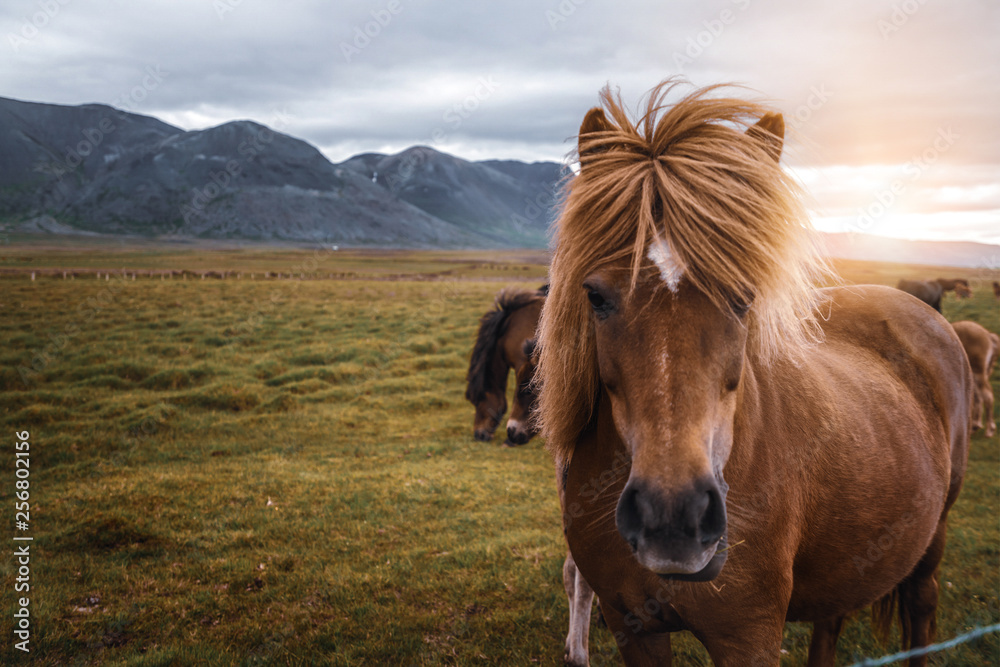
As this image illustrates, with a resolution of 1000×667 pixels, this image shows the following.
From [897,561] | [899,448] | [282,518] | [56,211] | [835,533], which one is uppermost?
[56,211]

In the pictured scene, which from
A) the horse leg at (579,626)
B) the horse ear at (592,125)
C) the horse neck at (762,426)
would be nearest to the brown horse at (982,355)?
the horse leg at (579,626)

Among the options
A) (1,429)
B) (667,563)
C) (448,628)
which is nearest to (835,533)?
(667,563)

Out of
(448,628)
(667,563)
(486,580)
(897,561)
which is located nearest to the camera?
(667,563)

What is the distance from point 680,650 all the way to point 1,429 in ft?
39.5

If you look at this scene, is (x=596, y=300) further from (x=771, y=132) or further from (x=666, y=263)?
(x=771, y=132)

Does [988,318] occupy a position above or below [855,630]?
above

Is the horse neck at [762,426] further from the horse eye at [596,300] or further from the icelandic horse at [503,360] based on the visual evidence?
the icelandic horse at [503,360]

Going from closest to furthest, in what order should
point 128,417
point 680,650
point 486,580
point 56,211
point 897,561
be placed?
point 897,561 < point 680,650 < point 486,580 < point 128,417 < point 56,211

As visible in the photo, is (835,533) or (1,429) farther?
(1,429)

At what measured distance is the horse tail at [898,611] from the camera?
12.4 ft

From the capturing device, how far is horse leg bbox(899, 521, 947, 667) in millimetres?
3674

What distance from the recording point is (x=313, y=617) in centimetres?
470

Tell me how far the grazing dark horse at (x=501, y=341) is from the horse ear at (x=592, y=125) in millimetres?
5748

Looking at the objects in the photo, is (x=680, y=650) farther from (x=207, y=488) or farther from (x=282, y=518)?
(x=207, y=488)
